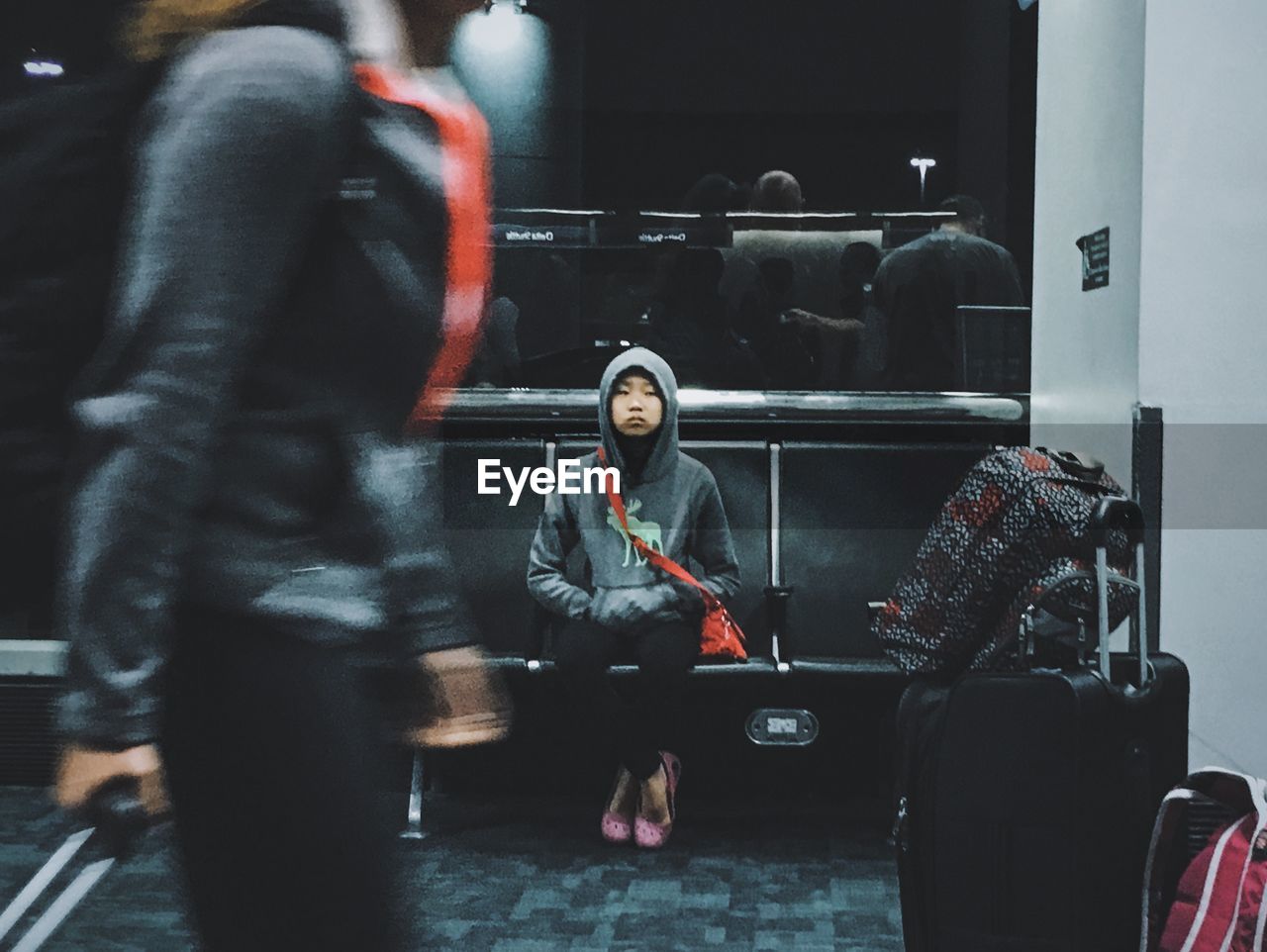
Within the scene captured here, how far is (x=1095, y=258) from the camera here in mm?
3695

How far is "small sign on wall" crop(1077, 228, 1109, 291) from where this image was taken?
3615 millimetres

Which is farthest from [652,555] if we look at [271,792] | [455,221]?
[271,792]

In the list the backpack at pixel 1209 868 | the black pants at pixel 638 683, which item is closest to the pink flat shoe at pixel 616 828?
the black pants at pixel 638 683

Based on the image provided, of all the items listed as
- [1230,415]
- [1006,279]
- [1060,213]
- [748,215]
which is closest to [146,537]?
[1230,415]

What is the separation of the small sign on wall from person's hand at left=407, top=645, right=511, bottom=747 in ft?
9.13

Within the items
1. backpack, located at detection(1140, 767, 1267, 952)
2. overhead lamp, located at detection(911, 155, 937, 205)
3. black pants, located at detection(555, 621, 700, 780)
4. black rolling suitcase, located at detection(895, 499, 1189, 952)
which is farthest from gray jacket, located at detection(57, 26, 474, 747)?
overhead lamp, located at detection(911, 155, 937, 205)

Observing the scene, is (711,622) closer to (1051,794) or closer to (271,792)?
(1051,794)

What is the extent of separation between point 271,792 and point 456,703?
0.23 metres

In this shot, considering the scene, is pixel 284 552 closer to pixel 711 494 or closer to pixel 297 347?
pixel 297 347

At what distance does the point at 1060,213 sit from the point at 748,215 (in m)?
1.83

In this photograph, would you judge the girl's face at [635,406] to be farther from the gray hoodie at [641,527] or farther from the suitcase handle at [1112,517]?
the suitcase handle at [1112,517]

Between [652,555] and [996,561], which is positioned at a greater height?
[996,561]

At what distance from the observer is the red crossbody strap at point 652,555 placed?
397 centimetres

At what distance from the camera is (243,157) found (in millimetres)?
1006
